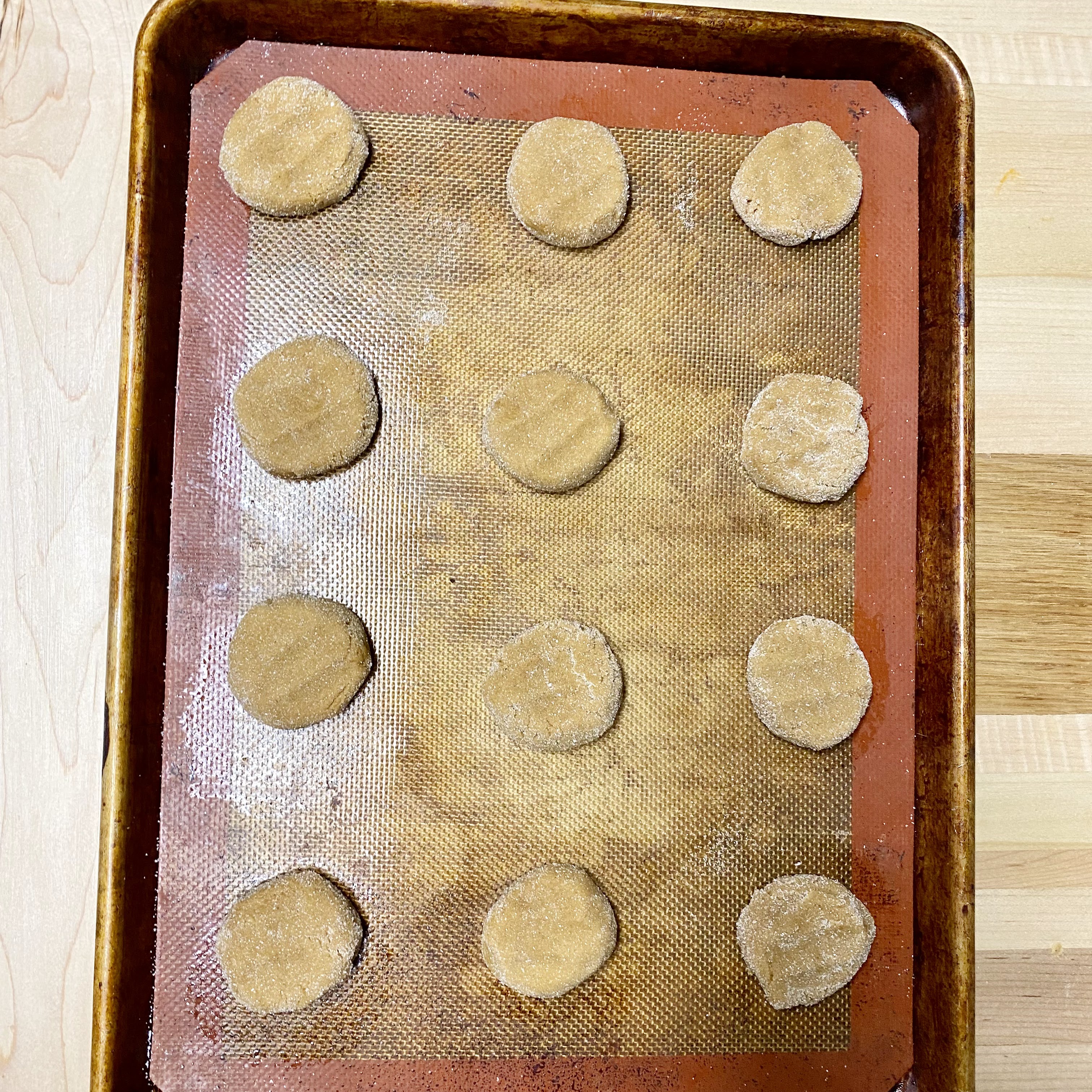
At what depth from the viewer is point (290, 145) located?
137 centimetres

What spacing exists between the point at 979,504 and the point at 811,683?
46 centimetres

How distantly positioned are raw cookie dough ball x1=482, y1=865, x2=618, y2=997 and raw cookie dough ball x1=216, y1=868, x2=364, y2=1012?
0.24m

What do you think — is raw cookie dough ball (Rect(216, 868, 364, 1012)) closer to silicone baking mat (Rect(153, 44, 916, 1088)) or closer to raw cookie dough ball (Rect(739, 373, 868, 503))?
silicone baking mat (Rect(153, 44, 916, 1088))

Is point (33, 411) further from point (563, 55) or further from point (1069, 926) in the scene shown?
point (1069, 926)

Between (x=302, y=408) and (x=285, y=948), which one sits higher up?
(x=302, y=408)

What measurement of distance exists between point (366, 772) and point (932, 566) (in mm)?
1007

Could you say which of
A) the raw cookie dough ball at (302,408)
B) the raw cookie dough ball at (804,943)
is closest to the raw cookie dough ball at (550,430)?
the raw cookie dough ball at (302,408)

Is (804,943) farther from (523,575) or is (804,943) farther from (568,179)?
(568,179)

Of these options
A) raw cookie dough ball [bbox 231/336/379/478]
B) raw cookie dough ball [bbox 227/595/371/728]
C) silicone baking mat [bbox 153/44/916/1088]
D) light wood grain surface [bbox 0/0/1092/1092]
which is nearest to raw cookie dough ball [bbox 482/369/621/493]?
silicone baking mat [bbox 153/44/916/1088]

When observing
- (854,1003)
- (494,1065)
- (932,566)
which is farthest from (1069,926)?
(494,1065)

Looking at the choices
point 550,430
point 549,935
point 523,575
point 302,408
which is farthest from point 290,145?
point 549,935

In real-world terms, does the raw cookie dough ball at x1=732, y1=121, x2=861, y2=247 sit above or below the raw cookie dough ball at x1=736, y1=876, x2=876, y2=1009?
above

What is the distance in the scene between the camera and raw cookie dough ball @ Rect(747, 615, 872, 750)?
1.39 m

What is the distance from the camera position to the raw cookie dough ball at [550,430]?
4.50 ft
